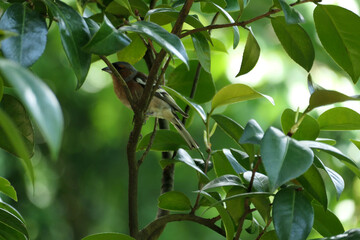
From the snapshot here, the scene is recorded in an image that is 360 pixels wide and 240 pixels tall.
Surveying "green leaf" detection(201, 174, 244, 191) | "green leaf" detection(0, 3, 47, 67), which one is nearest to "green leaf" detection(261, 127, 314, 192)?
"green leaf" detection(201, 174, 244, 191)

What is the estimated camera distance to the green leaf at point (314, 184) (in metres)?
0.68

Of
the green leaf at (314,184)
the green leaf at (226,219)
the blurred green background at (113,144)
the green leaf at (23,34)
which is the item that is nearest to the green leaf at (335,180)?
the green leaf at (314,184)

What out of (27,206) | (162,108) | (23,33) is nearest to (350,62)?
(23,33)

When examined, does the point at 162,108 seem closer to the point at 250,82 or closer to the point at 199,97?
the point at 199,97

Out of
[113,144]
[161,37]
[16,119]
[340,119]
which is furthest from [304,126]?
[113,144]

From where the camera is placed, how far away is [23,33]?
1.98 feet

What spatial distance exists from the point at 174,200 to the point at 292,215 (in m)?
0.26

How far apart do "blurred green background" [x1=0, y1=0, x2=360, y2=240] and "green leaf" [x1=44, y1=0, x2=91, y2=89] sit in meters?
1.55

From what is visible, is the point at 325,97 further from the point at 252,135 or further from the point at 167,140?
the point at 167,140

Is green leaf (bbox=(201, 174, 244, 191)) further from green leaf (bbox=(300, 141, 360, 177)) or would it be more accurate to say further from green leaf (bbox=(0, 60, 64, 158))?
green leaf (bbox=(0, 60, 64, 158))

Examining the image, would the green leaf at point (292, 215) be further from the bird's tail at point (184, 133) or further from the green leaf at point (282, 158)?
the bird's tail at point (184, 133)

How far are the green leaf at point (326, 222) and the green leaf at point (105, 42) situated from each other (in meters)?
0.39

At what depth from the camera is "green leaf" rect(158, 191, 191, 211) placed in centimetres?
88

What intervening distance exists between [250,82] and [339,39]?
1411 mm
